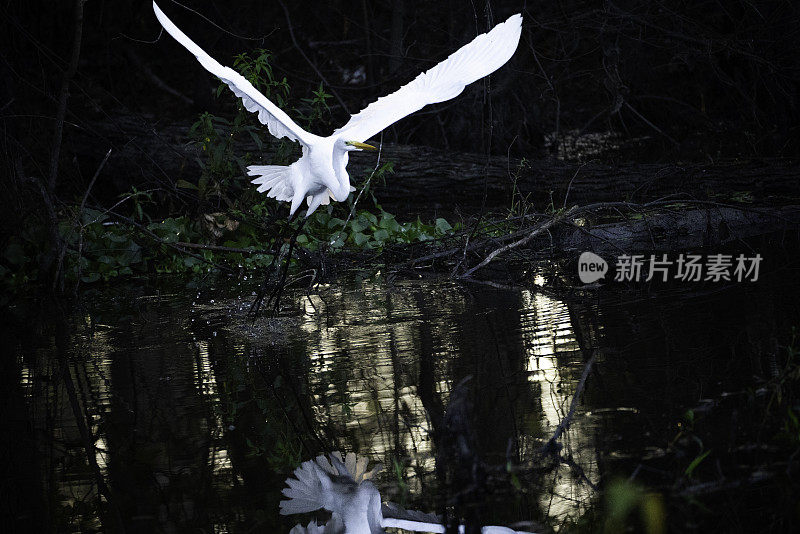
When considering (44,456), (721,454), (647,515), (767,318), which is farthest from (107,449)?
(767,318)

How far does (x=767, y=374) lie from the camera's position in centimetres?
288

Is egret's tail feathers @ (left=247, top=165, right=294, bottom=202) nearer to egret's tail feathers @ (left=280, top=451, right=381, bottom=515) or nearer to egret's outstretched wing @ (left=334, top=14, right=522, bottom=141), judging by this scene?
egret's outstretched wing @ (left=334, top=14, right=522, bottom=141)

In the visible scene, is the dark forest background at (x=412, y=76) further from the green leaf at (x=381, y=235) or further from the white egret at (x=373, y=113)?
the green leaf at (x=381, y=235)

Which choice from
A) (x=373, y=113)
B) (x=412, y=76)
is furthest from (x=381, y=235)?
(x=412, y=76)

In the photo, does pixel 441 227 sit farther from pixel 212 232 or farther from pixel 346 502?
pixel 346 502

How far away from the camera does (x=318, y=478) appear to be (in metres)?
2.47

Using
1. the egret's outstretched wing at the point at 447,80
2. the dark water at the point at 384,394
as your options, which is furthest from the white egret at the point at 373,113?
the dark water at the point at 384,394

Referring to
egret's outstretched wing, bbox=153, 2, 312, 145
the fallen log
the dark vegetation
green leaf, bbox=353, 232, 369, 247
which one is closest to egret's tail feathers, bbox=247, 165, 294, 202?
the dark vegetation

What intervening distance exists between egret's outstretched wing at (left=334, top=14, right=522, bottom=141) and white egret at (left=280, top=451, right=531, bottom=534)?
2.57 meters

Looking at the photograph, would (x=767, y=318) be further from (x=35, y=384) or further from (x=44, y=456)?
(x=35, y=384)

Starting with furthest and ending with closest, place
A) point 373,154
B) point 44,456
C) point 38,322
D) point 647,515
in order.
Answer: point 373,154, point 38,322, point 44,456, point 647,515

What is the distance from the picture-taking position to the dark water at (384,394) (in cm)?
233

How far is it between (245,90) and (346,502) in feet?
8.12

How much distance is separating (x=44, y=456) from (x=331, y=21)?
1008 centimetres
